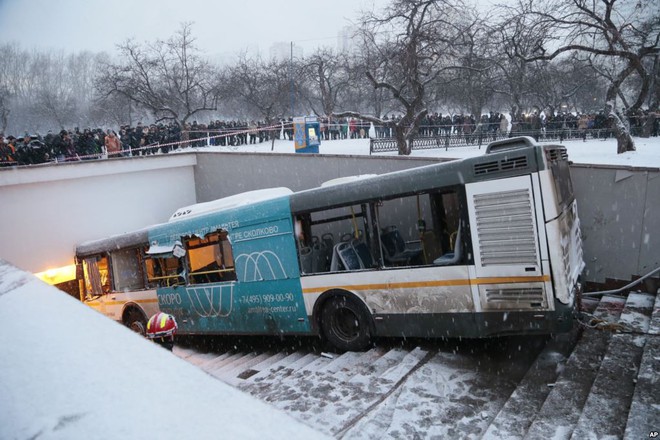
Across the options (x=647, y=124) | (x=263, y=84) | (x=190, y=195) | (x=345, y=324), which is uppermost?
(x=263, y=84)

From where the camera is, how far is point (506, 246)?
660cm

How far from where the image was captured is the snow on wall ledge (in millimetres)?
1662

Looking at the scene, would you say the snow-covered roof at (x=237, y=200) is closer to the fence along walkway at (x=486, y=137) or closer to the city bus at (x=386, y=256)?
the city bus at (x=386, y=256)

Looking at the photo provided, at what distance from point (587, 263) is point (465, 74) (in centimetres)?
1616

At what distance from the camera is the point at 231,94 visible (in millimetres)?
42562

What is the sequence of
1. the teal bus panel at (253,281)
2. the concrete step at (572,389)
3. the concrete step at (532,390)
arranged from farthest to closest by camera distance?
the teal bus panel at (253,281) < the concrete step at (532,390) < the concrete step at (572,389)

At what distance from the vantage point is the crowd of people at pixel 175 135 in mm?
18094

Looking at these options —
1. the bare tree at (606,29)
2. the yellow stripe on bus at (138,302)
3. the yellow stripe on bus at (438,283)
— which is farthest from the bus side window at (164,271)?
the bare tree at (606,29)

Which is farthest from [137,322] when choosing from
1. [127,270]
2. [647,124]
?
[647,124]

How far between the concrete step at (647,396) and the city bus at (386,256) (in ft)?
3.25

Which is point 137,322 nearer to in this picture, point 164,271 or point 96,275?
point 164,271

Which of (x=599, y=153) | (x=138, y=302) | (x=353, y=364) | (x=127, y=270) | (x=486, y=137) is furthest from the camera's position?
(x=486, y=137)

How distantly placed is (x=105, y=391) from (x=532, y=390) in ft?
18.1

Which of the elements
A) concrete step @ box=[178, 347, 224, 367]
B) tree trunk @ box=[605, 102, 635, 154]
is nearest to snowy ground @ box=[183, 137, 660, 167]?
tree trunk @ box=[605, 102, 635, 154]
